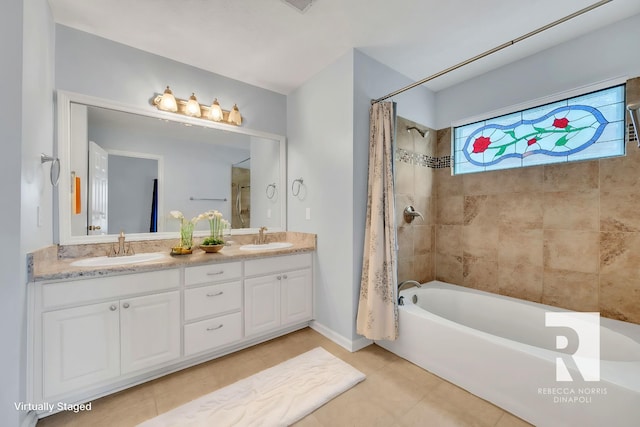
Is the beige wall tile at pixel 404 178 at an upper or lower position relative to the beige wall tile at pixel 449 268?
upper

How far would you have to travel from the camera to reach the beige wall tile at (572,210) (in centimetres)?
192

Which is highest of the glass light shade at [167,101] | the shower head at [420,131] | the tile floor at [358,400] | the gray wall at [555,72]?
the gray wall at [555,72]

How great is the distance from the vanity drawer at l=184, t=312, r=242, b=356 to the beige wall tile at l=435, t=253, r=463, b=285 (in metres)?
2.23

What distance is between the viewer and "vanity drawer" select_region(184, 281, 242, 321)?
1898 millimetres

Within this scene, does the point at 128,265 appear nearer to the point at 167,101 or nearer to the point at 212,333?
the point at 212,333

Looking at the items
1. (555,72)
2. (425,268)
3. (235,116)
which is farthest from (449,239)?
(235,116)

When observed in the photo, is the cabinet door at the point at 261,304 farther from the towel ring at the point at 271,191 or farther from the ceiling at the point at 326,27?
the ceiling at the point at 326,27

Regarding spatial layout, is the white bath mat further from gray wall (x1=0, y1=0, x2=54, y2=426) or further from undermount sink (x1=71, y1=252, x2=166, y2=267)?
undermount sink (x1=71, y1=252, x2=166, y2=267)

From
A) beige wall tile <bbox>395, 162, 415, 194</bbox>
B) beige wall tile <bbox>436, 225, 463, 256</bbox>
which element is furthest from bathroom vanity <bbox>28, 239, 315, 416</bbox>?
beige wall tile <bbox>436, 225, 463, 256</bbox>

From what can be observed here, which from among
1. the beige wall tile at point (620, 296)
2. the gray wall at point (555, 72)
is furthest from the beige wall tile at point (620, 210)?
the gray wall at point (555, 72)

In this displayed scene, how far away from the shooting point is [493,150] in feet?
8.34

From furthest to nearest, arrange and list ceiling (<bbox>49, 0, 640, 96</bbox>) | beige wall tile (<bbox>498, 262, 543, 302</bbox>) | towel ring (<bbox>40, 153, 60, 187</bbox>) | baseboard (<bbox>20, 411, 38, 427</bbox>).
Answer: beige wall tile (<bbox>498, 262, 543, 302</bbox>), ceiling (<bbox>49, 0, 640, 96</bbox>), towel ring (<bbox>40, 153, 60, 187</bbox>), baseboard (<bbox>20, 411, 38, 427</bbox>)

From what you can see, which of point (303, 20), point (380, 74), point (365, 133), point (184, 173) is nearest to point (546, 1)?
point (380, 74)

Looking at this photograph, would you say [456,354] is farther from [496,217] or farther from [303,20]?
[303,20]
